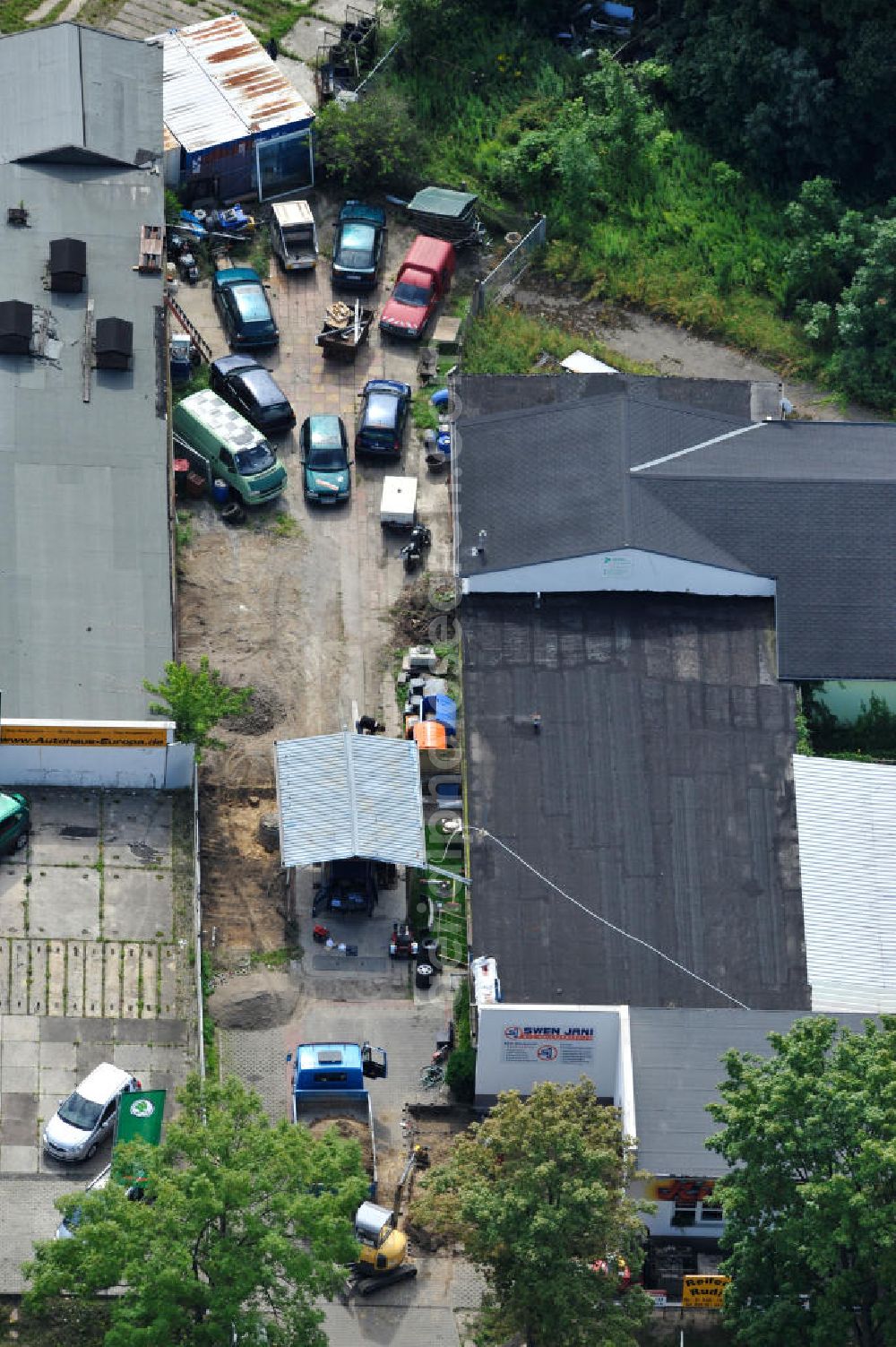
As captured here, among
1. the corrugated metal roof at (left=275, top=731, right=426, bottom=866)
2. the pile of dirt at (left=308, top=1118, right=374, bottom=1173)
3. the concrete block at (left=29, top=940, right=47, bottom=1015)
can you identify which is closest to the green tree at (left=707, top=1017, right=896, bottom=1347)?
the pile of dirt at (left=308, top=1118, right=374, bottom=1173)

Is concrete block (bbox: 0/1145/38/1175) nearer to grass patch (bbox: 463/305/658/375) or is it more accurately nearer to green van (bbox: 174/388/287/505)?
green van (bbox: 174/388/287/505)

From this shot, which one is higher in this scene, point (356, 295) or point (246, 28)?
point (246, 28)

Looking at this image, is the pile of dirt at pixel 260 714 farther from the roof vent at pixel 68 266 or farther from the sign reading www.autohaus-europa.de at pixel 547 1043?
the roof vent at pixel 68 266

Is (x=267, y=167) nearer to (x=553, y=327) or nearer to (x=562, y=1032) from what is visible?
(x=553, y=327)

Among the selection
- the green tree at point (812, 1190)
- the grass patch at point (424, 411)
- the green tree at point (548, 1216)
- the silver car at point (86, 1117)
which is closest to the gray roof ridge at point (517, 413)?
the grass patch at point (424, 411)

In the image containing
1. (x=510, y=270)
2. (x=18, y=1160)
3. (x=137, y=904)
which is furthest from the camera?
(x=510, y=270)

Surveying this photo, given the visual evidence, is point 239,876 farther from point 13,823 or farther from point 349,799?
point 13,823

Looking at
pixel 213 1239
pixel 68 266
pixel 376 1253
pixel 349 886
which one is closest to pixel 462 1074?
pixel 376 1253

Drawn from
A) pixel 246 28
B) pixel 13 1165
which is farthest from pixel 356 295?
pixel 13 1165
